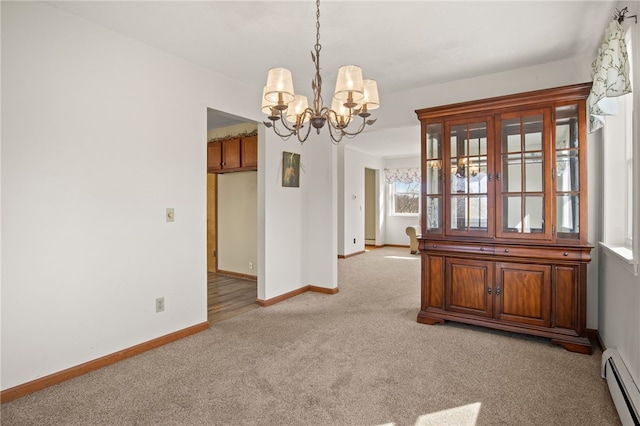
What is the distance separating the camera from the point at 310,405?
6.51 feet

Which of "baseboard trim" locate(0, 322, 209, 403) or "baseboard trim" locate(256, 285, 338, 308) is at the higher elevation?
"baseboard trim" locate(256, 285, 338, 308)

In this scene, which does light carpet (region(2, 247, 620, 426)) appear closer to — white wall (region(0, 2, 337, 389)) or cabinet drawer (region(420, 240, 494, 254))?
white wall (region(0, 2, 337, 389))

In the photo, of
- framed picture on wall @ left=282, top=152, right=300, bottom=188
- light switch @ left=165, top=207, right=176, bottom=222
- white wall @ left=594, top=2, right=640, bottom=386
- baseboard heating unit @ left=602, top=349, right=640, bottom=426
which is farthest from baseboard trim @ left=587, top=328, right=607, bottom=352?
light switch @ left=165, top=207, right=176, bottom=222

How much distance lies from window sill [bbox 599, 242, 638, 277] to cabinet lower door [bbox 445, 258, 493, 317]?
2.71 ft

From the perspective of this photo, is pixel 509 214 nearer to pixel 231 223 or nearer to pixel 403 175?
pixel 231 223

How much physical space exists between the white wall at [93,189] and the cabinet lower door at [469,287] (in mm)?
2409

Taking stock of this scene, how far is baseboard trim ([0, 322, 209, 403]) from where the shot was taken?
2097 millimetres

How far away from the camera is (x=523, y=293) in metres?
2.92

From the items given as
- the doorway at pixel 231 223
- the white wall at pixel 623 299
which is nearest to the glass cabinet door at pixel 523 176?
the white wall at pixel 623 299

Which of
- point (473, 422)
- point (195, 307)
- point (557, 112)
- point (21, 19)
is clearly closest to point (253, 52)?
point (21, 19)

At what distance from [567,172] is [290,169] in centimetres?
288

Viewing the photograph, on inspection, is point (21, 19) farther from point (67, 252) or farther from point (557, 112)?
point (557, 112)

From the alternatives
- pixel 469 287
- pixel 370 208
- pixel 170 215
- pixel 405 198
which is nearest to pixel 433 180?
pixel 469 287

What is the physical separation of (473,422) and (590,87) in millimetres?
2618
